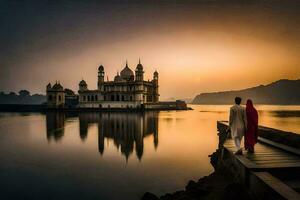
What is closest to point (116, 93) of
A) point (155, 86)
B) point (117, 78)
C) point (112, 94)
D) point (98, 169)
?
point (112, 94)

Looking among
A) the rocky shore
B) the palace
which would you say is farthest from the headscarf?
the palace

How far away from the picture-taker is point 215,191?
836cm

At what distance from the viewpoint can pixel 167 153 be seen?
18.1 meters

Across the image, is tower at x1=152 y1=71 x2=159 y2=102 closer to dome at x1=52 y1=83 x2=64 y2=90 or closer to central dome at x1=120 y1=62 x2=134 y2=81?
central dome at x1=120 y1=62 x2=134 y2=81

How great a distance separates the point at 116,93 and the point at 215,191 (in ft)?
251

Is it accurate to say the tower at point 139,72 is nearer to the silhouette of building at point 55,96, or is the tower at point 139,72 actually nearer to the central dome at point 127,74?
the central dome at point 127,74

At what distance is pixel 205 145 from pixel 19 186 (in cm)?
1472

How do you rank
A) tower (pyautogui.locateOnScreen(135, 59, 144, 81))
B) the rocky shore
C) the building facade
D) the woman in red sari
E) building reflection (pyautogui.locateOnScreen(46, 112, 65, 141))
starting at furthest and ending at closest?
1. tower (pyautogui.locateOnScreen(135, 59, 144, 81))
2. the building facade
3. building reflection (pyautogui.locateOnScreen(46, 112, 65, 141))
4. the woman in red sari
5. the rocky shore

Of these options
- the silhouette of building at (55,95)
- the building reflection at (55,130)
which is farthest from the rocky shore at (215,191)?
the silhouette of building at (55,95)

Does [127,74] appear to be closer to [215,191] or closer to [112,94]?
[112,94]

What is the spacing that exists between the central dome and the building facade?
1.78 m

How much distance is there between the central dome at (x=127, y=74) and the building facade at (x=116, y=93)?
178 centimetres

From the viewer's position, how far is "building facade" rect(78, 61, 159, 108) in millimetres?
81875

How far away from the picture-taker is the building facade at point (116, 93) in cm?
8188
